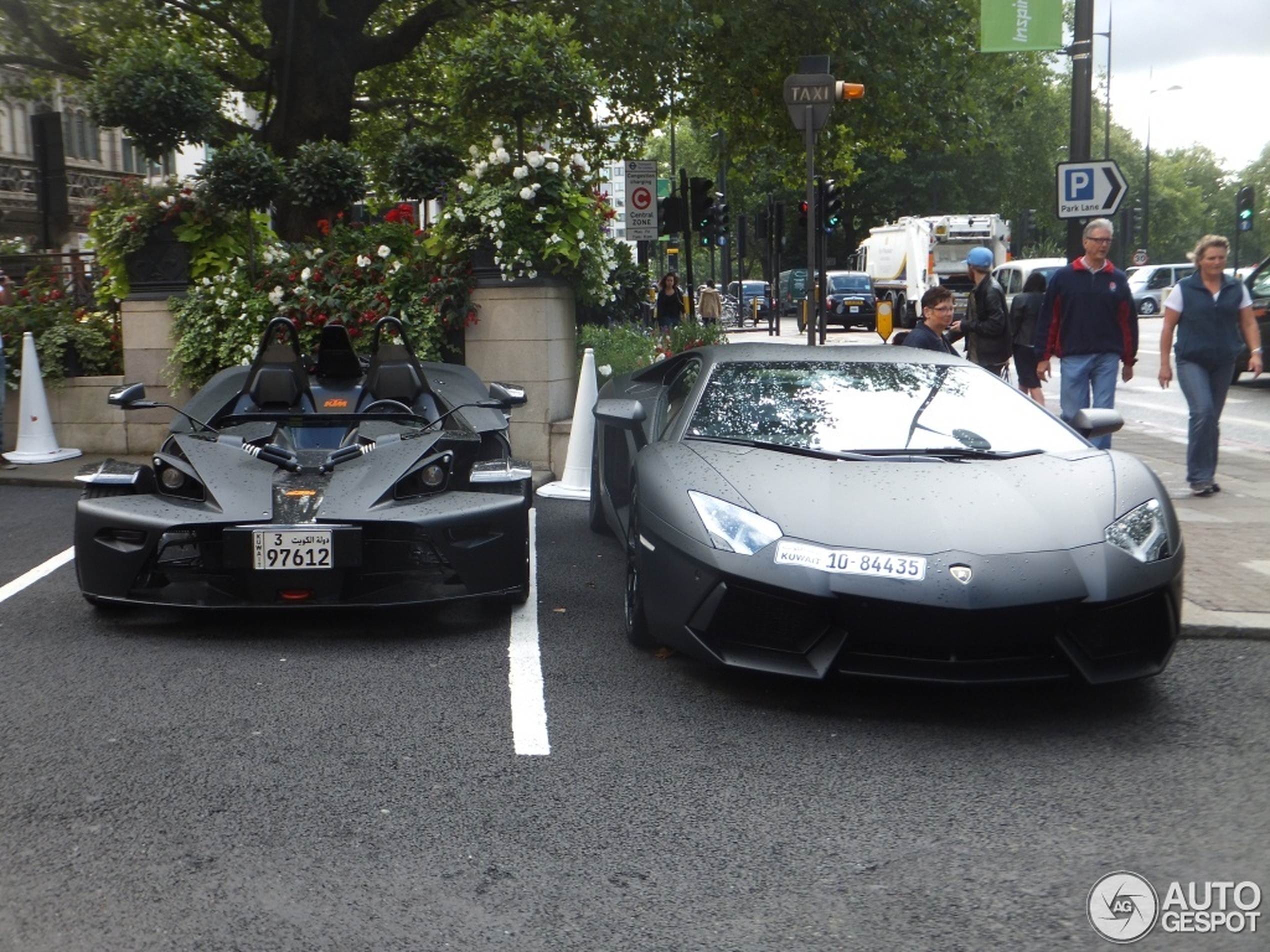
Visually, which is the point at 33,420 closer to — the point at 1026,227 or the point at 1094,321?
the point at 1094,321

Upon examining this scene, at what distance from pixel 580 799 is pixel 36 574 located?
180 inches

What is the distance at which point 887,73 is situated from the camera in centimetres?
1736

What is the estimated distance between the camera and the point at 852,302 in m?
43.8

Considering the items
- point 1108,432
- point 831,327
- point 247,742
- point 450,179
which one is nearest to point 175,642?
point 247,742

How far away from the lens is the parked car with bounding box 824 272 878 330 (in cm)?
4372

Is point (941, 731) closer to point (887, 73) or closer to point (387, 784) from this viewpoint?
point (387, 784)

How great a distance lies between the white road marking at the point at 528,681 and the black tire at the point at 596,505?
1076 mm

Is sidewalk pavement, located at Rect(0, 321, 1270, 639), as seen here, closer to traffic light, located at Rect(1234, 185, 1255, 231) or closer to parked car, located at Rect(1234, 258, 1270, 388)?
parked car, located at Rect(1234, 258, 1270, 388)

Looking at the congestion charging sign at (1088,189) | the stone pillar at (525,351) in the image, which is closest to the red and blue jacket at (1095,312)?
the congestion charging sign at (1088,189)

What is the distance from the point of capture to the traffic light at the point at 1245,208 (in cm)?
3091

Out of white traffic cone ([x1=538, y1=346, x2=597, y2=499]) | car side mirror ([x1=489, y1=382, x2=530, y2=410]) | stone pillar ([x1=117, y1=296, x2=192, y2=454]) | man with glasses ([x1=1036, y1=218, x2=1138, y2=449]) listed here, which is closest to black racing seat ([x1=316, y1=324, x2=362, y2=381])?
car side mirror ([x1=489, y1=382, x2=530, y2=410])

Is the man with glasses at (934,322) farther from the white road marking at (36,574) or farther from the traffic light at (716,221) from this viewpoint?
the traffic light at (716,221)

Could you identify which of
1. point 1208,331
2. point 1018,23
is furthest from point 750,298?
point 1208,331

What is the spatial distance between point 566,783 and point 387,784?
0.53m
